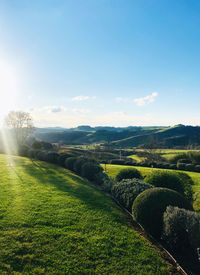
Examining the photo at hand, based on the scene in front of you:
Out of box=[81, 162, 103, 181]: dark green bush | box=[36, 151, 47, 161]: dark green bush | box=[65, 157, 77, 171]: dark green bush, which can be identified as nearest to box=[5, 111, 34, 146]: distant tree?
box=[36, 151, 47, 161]: dark green bush

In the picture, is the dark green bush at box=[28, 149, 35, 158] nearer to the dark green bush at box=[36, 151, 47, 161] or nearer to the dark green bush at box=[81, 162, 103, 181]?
the dark green bush at box=[36, 151, 47, 161]

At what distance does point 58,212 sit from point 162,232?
5320 mm

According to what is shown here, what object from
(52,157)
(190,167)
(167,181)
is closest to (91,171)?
(167,181)

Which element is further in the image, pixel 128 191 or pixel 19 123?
pixel 19 123

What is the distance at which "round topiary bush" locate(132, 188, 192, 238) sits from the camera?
24.1 feet

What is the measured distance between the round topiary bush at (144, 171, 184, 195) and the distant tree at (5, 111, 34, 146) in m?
48.0

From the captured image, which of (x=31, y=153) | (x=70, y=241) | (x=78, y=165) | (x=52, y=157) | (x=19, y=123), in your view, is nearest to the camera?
(x=70, y=241)

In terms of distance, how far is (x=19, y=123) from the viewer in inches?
2048

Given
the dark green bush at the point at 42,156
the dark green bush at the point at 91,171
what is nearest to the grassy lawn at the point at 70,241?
the dark green bush at the point at 91,171

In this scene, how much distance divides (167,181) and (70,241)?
30.0 ft

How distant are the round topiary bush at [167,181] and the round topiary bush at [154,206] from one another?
168 inches

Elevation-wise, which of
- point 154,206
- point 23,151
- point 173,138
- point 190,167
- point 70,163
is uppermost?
point 154,206

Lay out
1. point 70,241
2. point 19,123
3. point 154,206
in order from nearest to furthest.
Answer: point 70,241, point 154,206, point 19,123

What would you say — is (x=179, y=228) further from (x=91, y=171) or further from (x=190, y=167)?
(x=190, y=167)
